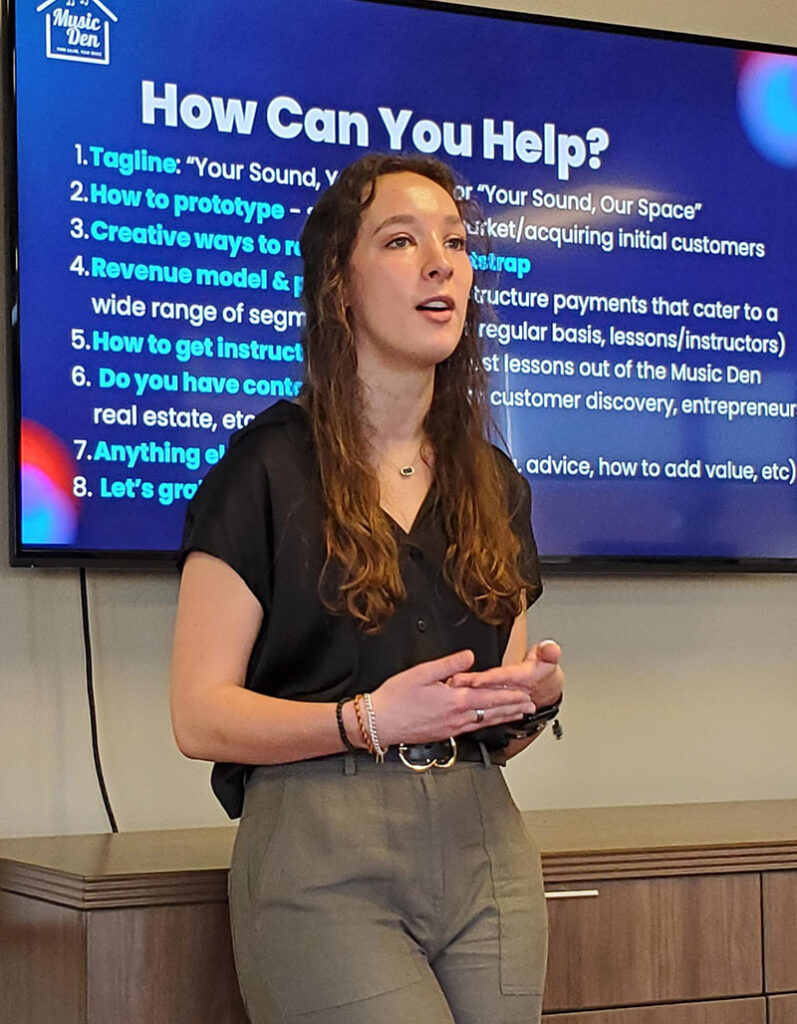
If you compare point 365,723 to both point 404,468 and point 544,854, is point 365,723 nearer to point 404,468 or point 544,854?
point 404,468

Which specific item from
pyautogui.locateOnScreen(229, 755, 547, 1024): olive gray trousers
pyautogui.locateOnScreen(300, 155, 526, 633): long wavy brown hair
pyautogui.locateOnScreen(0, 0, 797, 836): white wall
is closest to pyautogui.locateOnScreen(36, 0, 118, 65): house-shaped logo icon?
pyautogui.locateOnScreen(0, 0, 797, 836): white wall

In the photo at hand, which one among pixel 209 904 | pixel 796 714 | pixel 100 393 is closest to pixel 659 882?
pixel 209 904

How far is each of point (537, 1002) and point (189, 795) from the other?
4.09 ft

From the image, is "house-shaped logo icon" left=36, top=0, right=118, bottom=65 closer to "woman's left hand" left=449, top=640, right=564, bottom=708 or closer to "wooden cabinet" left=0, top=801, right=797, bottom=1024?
"wooden cabinet" left=0, top=801, right=797, bottom=1024

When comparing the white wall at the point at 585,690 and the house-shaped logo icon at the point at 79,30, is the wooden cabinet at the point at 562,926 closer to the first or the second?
the white wall at the point at 585,690

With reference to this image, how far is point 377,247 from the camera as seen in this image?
187cm

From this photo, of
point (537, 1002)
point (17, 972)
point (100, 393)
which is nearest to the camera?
point (537, 1002)

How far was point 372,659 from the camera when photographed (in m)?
1.76

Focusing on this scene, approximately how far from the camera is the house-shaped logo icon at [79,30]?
8.96ft

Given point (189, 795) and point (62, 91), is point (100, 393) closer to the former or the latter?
point (62, 91)

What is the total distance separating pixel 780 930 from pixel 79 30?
193 centimetres

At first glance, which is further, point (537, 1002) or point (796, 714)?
point (796, 714)

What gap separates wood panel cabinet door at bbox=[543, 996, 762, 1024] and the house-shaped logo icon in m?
1.78

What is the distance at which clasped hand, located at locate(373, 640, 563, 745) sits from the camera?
63.8 inches
